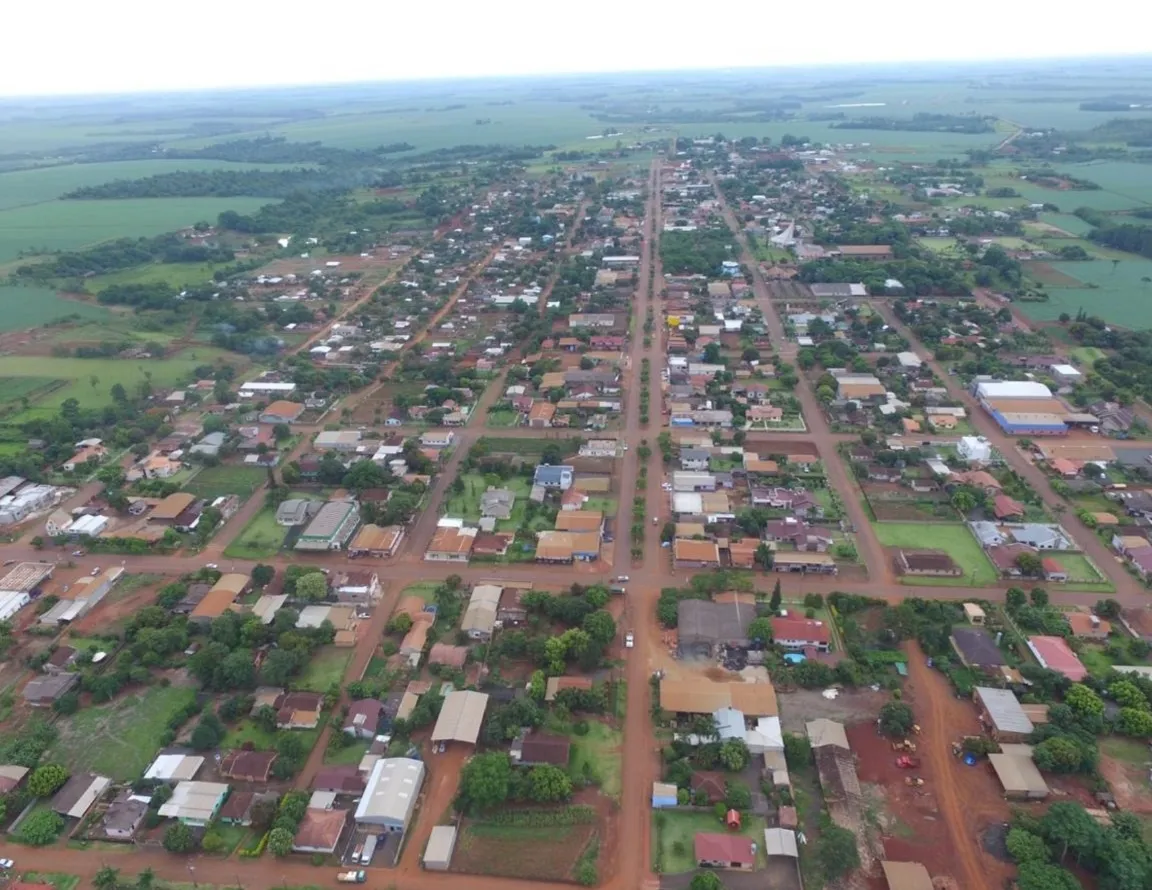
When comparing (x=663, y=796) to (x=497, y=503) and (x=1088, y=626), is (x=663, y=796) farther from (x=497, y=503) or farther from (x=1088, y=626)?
(x=1088, y=626)

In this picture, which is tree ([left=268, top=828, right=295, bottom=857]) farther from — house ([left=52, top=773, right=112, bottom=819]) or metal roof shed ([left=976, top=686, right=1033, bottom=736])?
metal roof shed ([left=976, top=686, right=1033, bottom=736])

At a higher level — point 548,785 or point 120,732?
point 548,785

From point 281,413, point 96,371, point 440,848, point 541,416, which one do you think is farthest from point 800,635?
point 96,371

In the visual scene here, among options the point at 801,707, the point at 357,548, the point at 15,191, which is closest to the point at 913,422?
the point at 801,707

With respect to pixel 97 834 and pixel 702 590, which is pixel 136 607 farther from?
pixel 702 590

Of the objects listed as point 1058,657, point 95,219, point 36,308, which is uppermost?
point 1058,657

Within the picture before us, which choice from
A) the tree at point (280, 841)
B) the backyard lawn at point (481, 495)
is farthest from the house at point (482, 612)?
the tree at point (280, 841)

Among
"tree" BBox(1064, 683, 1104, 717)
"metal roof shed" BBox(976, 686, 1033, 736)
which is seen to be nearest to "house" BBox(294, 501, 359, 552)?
"metal roof shed" BBox(976, 686, 1033, 736)
